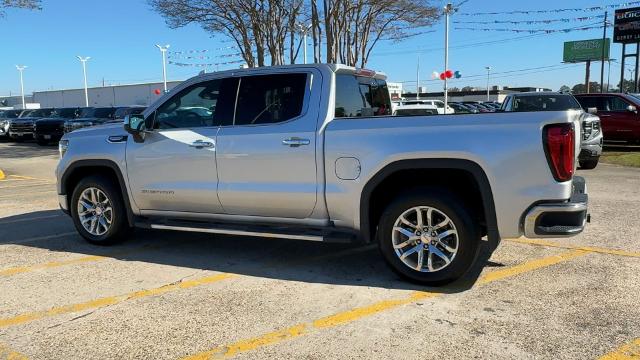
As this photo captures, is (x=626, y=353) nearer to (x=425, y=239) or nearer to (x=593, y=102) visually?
(x=425, y=239)

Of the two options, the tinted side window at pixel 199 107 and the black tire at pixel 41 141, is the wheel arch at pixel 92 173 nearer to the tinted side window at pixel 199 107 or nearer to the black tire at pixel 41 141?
the tinted side window at pixel 199 107

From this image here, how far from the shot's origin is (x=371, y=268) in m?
5.34

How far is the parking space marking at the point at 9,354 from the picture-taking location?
3.58 m

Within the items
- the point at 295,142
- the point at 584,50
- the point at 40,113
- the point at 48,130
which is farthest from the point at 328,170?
the point at 584,50

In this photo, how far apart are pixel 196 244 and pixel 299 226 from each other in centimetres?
183

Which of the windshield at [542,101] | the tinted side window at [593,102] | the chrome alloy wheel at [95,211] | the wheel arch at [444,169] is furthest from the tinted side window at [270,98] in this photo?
the tinted side window at [593,102]

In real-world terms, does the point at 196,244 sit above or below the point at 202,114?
below

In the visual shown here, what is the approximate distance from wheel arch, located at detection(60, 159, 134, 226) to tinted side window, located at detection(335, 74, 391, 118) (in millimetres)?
2586

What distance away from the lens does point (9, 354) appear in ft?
11.9

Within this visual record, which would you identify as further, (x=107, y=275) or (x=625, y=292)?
(x=107, y=275)

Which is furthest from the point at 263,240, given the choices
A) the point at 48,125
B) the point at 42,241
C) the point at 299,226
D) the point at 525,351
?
the point at 48,125

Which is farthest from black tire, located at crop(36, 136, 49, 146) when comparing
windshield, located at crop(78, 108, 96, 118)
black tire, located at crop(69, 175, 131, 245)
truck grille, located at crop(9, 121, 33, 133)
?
black tire, located at crop(69, 175, 131, 245)

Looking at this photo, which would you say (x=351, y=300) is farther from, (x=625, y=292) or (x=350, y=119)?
(x=625, y=292)

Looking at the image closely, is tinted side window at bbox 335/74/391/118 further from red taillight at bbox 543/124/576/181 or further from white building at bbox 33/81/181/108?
white building at bbox 33/81/181/108
